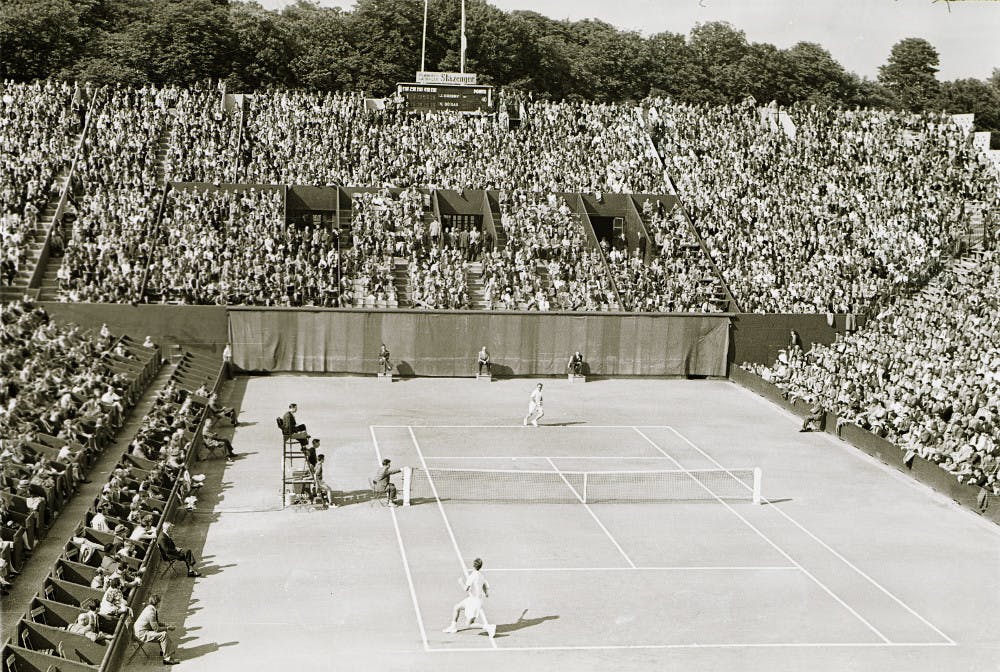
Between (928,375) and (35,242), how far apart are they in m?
36.2

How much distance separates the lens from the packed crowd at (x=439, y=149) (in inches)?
2269

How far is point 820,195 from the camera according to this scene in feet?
193

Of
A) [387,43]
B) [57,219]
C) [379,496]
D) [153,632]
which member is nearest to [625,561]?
[379,496]

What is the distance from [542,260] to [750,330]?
9909 millimetres

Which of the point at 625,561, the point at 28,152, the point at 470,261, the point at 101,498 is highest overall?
the point at 28,152

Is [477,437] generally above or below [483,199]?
below

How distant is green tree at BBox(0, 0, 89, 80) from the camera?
84562 mm

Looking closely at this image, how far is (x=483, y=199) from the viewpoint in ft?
187

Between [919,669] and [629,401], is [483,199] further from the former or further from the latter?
[919,669]

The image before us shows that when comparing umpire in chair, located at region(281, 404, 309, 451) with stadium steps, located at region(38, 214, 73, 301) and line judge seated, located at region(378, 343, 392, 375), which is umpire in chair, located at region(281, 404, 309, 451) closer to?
line judge seated, located at region(378, 343, 392, 375)

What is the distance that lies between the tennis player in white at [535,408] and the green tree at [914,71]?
8537 centimetres

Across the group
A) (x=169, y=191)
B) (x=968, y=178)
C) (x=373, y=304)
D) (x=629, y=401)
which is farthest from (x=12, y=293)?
(x=968, y=178)

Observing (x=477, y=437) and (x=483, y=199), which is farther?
(x=483, y=199)

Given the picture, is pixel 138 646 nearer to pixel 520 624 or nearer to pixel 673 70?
pixel 520 624
